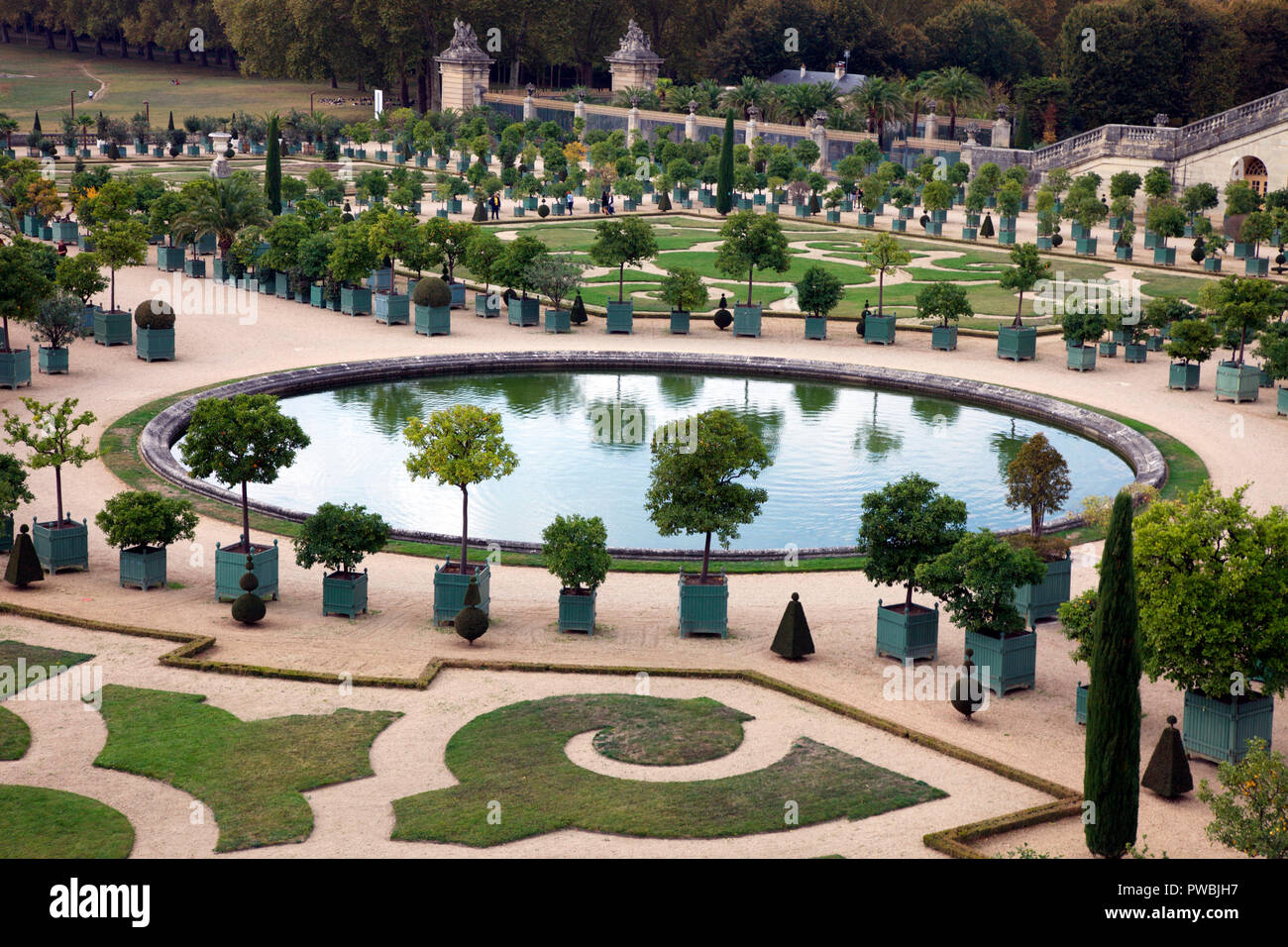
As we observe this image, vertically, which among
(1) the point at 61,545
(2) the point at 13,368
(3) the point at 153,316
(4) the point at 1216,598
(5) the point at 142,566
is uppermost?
(3) the point at 153,316

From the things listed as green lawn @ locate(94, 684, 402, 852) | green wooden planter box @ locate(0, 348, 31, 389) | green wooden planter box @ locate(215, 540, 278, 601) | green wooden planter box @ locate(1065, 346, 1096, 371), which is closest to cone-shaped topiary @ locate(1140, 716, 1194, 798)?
green lawn @ locate(94, 684, 402, 852)

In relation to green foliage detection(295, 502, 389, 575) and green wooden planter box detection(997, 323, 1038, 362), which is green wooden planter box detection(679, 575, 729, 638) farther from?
green wooden planter box detection(997, 323, 1038, 362)

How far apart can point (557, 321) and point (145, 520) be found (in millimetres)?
25322

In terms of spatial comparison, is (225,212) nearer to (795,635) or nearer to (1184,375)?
(1184,375)

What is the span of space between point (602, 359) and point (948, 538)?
926 inches

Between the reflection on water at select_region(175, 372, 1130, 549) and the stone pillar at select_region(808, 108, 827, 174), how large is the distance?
5087 cm

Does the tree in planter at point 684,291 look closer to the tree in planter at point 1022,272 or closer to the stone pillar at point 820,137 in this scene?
the tree in planter at point 1022,272

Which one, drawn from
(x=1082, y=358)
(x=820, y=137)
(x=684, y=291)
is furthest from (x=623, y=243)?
(x=820, y=137)

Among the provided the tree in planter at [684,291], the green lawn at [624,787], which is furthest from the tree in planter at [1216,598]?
the tree in planter at [684,291]

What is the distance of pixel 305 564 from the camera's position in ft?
91.3

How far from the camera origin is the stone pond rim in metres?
36.7

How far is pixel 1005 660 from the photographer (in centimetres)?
2475

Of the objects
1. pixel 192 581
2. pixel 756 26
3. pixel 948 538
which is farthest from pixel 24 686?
pixel 756 26
